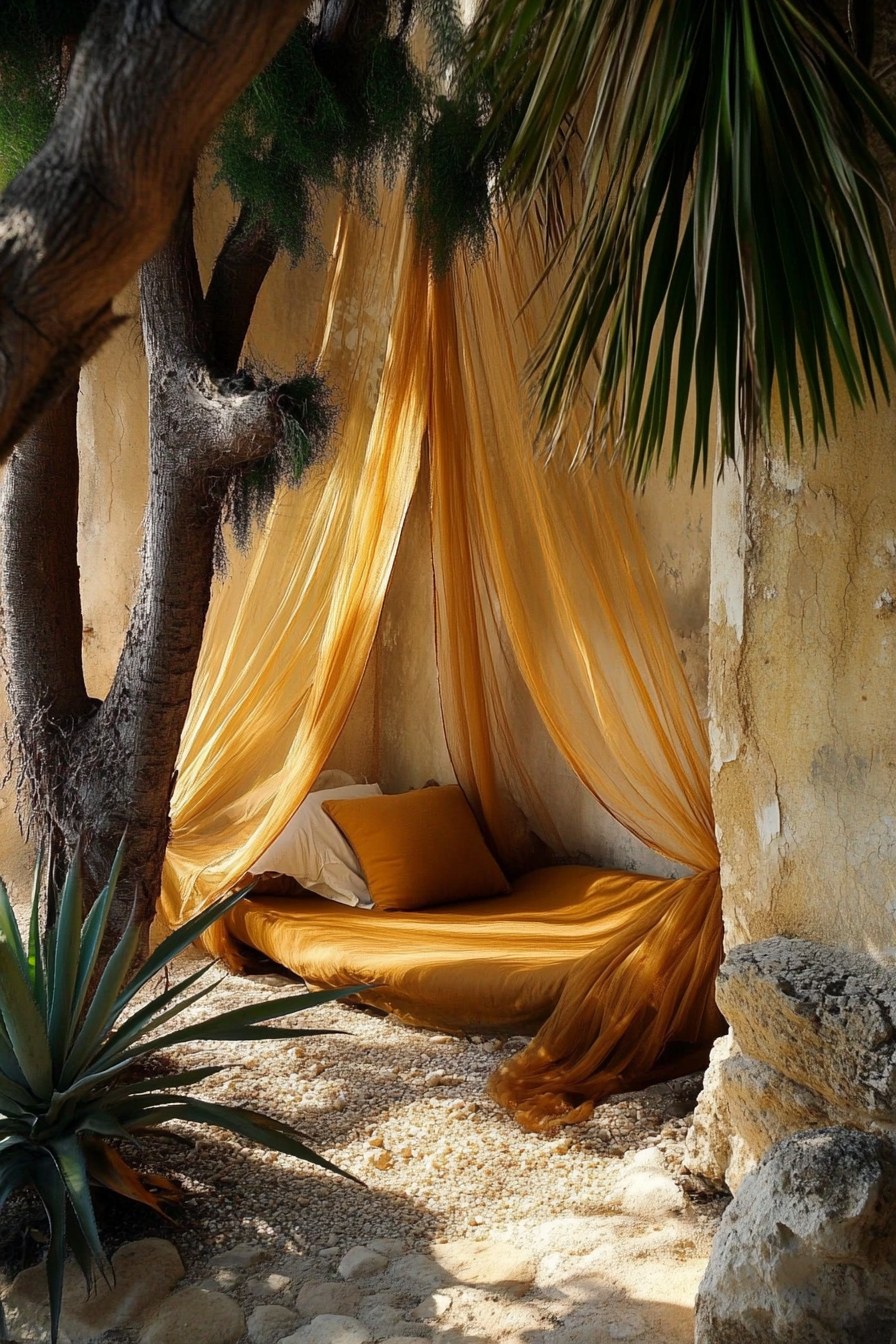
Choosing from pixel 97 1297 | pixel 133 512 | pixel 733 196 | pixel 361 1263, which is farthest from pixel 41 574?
pixel 133 512

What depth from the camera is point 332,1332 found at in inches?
75.6

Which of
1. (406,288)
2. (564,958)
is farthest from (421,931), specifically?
(406,288)

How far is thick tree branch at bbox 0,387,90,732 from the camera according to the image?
8.60 feet

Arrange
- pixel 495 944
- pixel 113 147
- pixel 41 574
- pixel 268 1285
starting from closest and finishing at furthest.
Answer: pixel 113 147
pixel 268 1285
pixel 41 574
pixel 495 944

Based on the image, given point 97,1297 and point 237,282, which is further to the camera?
point 237,282

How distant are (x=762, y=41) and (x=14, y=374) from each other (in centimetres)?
130

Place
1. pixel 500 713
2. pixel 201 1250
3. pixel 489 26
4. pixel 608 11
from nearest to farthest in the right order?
pixel 608 11 < pixel 489 26 < pixel 201 1250 < pixel 500 713

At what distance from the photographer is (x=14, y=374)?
3.02ft

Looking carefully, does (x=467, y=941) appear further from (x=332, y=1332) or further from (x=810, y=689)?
(x=810, y=689)

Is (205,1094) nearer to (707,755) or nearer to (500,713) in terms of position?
(707,755)

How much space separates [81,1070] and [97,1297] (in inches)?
15.3

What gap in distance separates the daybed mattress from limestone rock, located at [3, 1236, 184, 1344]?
136cm

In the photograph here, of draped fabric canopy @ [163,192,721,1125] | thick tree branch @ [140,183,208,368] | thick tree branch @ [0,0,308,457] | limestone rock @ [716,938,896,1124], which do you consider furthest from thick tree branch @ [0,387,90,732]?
thick tree branch @ [0,0,308,457]

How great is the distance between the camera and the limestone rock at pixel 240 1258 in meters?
2.15
